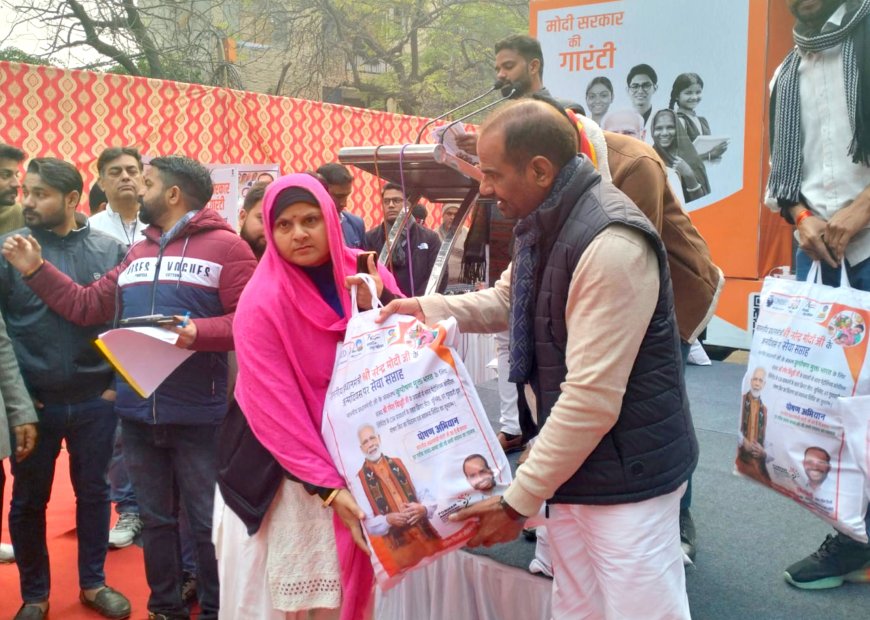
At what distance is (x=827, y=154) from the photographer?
270 cm

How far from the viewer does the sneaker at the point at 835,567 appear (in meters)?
2.74

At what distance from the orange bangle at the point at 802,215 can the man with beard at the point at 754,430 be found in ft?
1.98

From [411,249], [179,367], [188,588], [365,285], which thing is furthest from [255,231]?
[411,249]

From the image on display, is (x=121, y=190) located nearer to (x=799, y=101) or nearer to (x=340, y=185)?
(x=340, y=185)

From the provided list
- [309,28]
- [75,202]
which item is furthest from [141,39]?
[75,202]

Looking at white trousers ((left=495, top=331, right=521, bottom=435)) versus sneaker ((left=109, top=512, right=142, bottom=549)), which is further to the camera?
sneaker ((left=109, top=512, right=142, bottom=549))

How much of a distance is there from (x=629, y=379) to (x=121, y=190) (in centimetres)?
391

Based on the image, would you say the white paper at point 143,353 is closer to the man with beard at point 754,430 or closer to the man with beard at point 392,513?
the man with beard at point 392,513

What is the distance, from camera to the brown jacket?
8.44 feet

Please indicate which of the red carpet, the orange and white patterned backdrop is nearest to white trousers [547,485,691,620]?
the red carpet

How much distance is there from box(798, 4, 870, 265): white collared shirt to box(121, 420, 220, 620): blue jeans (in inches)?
93.5

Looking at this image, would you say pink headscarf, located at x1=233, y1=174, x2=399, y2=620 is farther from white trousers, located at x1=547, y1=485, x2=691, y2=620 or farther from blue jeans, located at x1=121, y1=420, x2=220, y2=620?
blue jeans, located at x1=121, y1=420, x2=220, y2=620

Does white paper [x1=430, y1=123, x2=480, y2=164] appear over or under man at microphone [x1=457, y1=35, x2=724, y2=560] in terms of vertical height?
over

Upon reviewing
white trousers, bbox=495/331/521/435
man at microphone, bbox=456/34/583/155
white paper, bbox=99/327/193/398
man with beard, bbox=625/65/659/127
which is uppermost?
man with beard, bbox=625/65/659/127
